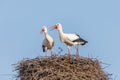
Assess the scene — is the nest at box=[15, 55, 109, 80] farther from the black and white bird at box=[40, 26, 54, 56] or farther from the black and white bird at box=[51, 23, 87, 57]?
the black and white bird at box=[40, 26, 54, 56]

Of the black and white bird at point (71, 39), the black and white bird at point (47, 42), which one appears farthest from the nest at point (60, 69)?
the black and white bird at point (47, 42)

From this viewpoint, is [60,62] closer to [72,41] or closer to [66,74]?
[66,74]

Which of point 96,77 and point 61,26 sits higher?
point 61,26

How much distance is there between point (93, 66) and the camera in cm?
1230

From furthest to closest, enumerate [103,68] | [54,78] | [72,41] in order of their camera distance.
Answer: [72,41] → [103,68] → [54,78]

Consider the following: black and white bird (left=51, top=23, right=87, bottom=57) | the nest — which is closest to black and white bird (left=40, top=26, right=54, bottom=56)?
black and white bird (left=51, top=23, right=87, bottom=57)

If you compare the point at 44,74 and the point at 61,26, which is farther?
the point at 61,26

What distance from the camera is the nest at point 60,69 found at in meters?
11.8

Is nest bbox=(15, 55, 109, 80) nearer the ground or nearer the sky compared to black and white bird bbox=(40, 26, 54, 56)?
nearer the ground

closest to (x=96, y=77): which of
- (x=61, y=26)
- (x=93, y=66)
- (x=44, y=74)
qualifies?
(x=93, y=66)

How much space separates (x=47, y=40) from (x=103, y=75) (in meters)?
2.23

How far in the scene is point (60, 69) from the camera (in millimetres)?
11898

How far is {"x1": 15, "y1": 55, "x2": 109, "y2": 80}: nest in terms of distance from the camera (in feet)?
38.8


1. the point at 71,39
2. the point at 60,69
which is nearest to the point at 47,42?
the point at 71,39
